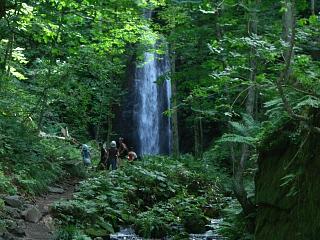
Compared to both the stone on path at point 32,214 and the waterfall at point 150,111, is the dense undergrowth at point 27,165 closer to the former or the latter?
the stone on path at point 32,214

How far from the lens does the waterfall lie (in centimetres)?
2827

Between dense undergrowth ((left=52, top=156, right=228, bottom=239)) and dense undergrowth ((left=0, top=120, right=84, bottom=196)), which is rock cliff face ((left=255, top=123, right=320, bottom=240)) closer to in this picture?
dense undergrowth ((left=52, top=156, right=228, bottom=239))

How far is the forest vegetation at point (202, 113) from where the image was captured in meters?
5.80

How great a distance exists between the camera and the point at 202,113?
13898 millimetres

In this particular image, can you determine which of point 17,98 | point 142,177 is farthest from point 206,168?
point 17,98

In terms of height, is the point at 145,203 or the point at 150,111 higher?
the point at 150,111

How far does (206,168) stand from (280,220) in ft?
41.6

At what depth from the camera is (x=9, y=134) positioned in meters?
13.0

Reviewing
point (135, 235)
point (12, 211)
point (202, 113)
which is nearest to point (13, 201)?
point (12, 211)

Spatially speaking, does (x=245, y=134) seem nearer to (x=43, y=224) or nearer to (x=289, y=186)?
(x=289, y=186)

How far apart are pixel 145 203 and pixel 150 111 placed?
50.0 ft

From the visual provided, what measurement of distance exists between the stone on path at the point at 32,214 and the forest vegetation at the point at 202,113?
49 centimetres

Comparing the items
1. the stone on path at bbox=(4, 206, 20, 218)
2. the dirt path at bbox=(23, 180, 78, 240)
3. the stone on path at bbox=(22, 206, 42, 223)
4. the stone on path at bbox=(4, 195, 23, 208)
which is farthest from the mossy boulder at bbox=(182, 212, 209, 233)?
the stone on path at bbox=(4, 206, 20, 218)

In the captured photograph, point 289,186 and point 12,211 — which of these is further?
point 12,211
